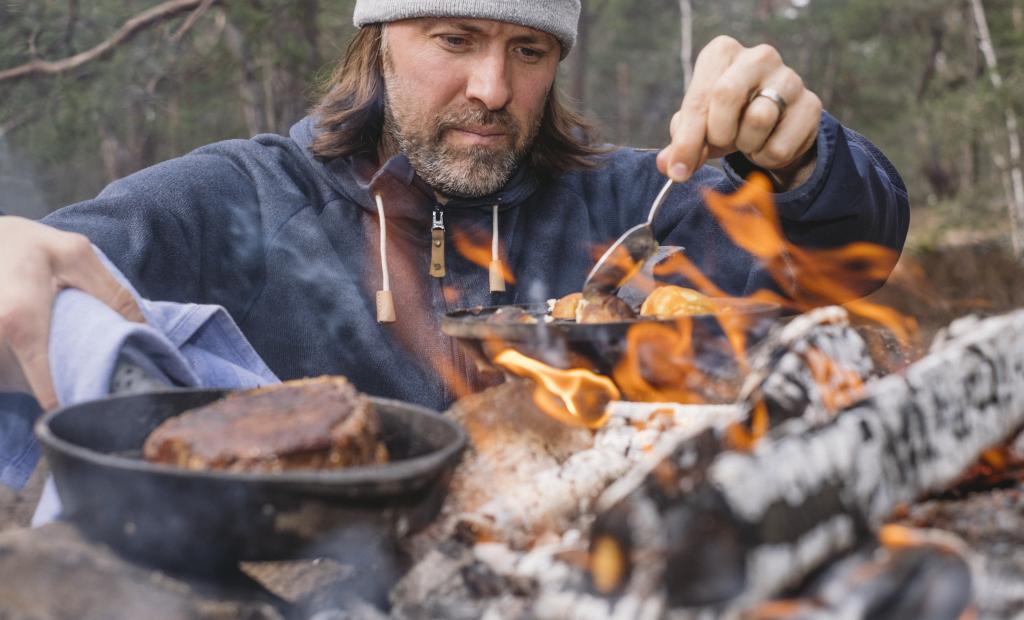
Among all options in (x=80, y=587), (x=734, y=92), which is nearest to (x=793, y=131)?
(x=734, y=92)

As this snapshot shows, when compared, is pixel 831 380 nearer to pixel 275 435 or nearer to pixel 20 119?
pixel 275 435

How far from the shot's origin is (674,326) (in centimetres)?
185

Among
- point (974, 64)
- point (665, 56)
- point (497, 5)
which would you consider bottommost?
point (665, 56)

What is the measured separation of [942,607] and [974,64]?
22.5 m

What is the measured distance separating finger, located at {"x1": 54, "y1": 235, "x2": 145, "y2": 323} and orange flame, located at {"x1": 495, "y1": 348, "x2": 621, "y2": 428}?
3.04ft

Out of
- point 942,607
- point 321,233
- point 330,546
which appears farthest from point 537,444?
point 321,233

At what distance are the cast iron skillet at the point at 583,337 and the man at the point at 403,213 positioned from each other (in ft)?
3.77

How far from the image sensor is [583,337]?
1.86 m

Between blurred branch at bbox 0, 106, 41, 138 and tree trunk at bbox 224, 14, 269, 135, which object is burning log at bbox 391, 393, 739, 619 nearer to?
tree trunk at bbox 224, 14, 269, 135

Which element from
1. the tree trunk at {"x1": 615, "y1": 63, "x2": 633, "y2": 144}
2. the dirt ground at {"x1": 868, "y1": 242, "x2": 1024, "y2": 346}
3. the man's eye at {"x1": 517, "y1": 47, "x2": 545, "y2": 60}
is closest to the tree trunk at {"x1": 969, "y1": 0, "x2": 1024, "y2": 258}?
the dirt ground at {"x1": 868, "y1": 242, "x2": 1024, "y2": 346}

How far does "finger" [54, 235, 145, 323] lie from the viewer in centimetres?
192

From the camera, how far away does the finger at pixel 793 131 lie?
2.53m

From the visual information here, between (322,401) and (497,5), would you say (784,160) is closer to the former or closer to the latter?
(497,5)

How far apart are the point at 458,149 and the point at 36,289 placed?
2.05 m
